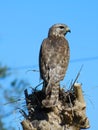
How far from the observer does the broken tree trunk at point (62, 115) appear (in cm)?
746

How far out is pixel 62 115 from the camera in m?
7.55

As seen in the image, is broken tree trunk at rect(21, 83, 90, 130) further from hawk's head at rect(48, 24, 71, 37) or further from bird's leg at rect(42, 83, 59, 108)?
hawk's head at rect(48, 24, 71, 37)

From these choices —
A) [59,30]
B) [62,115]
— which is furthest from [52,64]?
[59,30]

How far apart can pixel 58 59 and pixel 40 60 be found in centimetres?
25

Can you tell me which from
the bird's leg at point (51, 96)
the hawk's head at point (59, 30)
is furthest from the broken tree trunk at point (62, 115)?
the hawk's head at point (59, 30)

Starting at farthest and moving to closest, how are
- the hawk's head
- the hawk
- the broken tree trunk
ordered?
the hawk's head, the hawk, the broken tree trunk

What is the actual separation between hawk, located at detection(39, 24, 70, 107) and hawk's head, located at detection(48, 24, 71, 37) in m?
0.19

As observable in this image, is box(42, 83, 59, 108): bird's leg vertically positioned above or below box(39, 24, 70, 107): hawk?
below

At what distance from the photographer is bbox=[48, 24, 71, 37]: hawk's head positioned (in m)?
9.81

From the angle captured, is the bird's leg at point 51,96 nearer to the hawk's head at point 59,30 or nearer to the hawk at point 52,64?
the hawk at point 52,64

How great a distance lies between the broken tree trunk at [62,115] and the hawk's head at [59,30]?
2.20 metres

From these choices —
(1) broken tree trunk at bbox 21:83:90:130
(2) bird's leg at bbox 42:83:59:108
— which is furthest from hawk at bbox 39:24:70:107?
(1) broken tree trunk at bbox 21:83:90:130

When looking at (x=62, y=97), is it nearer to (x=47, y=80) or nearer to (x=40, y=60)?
(x=47, y=80)

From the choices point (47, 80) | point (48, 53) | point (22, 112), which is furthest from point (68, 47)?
point (22, 112)
